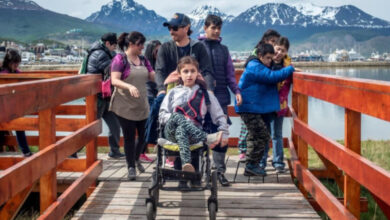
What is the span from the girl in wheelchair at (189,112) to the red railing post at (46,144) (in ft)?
3.23

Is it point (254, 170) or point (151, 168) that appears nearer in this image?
point (254, 170)

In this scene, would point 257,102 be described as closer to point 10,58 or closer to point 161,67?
point 161,67

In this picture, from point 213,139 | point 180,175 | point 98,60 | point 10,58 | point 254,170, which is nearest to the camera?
point 180,175

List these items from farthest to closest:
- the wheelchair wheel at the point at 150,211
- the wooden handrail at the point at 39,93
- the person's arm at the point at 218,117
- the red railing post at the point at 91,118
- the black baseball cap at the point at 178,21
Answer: the red railing post at the point at 91,118 < the black baseball cap at the point at 178,21 < the person's arm at the point at 218,117 < the wheelchair wheel at the point at 150,211 < the wooden handrail at the point at 39,93

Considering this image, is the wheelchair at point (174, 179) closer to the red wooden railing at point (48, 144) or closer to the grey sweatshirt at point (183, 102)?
the grey sweatshirt at point (183, 102)

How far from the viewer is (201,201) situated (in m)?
4.39

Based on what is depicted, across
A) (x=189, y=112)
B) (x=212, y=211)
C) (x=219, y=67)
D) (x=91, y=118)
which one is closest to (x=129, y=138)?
(x=91, y=118)

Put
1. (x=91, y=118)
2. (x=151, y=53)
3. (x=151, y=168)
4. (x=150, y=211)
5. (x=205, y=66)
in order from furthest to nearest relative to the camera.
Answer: (x=151, y=53) → (x=151, y=168) → (x=91, y=118) → (x=205, y=66) → (x=150, y=211)

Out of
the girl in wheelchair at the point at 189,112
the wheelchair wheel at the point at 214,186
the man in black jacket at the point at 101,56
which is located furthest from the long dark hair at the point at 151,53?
the wheelchair wheel at the point at 214,186

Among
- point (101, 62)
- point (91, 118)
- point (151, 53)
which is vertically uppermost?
point (151, 53)

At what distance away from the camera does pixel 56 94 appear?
3.54 metres

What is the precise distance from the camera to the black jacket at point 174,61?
15.1ft

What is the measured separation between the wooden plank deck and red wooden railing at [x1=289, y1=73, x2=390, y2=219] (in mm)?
240

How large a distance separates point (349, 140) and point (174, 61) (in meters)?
2.07
